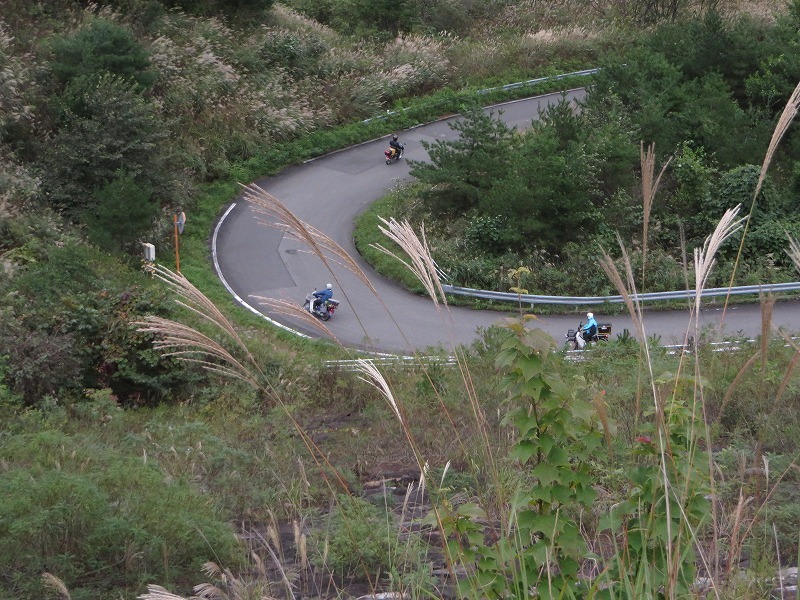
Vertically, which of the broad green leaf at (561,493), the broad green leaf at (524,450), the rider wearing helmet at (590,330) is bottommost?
the rider wearing helmet at (590,330)

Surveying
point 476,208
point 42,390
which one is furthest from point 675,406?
point 476,208

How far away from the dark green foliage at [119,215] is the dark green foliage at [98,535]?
13.0 meters

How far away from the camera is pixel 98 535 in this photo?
4754 millimetres

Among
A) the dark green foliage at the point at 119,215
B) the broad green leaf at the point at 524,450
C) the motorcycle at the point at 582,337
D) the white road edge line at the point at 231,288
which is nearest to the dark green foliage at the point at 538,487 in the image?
the broad green leaf at the point at 524,450

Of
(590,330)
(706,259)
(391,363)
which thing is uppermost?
(706,259)

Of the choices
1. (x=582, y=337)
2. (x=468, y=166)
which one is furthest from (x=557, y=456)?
(x=468, y=166)

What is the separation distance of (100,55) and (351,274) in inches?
310

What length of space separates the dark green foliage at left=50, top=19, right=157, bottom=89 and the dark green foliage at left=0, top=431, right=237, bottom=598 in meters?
17.3

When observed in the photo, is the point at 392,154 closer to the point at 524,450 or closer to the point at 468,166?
the point at 468,166

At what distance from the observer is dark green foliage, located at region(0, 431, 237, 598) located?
4633mm

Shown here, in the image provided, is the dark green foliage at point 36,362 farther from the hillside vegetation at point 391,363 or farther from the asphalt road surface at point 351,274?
Result: the asphalt road surface at point 351,274

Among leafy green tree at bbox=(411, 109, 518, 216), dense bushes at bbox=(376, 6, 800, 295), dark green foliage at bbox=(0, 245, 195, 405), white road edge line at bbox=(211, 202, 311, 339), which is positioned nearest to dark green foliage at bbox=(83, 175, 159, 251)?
white road edge line at bbox=(211, 202, 311, 339)

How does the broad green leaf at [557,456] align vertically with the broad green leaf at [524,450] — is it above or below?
below

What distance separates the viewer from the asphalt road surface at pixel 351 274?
56.3ft
